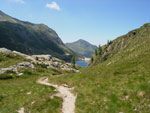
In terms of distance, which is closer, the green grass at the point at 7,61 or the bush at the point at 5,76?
the bush at the point at 5,76

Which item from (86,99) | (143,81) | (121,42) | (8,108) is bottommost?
(8,108)

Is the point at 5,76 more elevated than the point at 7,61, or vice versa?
the point at 7,61

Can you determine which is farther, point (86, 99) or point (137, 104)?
point (86, 99)

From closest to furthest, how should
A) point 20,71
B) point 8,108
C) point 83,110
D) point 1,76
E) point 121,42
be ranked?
point 83,110 < point 8,108 < point 1,76 < point 20,71 < point 121,42

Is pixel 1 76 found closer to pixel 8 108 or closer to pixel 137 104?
pixel 8 108

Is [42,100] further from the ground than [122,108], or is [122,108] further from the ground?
[122,108]

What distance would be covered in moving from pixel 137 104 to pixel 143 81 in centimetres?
567

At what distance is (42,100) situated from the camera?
19766mm

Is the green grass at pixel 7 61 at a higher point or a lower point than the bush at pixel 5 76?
higher

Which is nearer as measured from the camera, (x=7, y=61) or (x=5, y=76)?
(x=5, y=76)

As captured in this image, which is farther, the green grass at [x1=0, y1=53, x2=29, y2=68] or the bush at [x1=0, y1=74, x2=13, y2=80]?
the green grass at [x1=0, y1=53, x2=29, y2=68]

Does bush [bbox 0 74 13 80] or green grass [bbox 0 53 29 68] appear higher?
green grass [bbox 0 53 29 68]

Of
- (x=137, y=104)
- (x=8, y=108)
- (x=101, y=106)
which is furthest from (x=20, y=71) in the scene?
(x=137, y=104)

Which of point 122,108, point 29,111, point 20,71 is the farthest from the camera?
point 20,71
